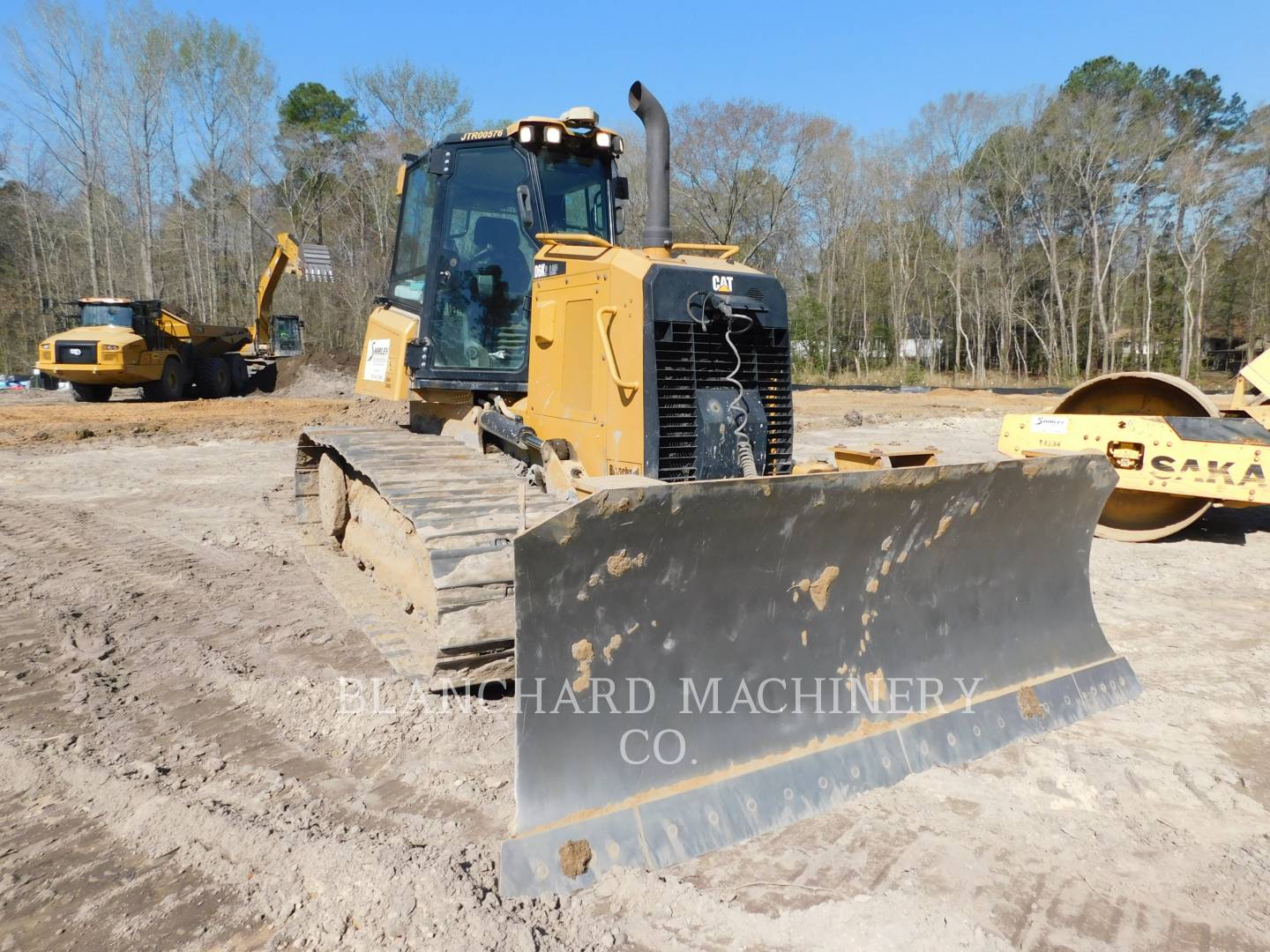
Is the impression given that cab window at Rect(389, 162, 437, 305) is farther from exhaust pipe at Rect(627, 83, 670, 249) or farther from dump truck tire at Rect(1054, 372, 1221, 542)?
dump truck tire at Rect(1054, 372, 1221, 542)

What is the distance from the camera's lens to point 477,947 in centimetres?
215

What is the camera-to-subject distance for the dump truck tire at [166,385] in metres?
19.3

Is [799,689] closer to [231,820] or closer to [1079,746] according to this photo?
[1079,746]

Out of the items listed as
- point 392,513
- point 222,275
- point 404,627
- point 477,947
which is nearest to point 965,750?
point 477,947

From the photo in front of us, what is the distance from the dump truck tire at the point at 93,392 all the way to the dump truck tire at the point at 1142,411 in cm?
1985

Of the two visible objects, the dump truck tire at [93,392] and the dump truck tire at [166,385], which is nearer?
the dump truck tire at [93,392]

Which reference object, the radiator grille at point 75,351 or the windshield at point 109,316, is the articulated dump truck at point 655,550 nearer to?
the radiator grille at point 75,351

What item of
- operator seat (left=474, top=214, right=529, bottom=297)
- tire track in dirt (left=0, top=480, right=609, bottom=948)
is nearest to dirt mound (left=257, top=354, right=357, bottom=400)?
tire track in dirt (left=0, top=480, right=609, bottom=948)

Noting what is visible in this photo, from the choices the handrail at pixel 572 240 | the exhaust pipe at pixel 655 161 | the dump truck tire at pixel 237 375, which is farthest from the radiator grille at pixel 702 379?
the dump truck tire at pixel 237 375

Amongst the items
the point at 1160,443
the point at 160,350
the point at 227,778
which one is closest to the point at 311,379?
the point at 160,350

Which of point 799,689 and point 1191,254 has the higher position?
point 1191,254

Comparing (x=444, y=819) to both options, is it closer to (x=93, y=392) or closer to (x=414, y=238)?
(x=414, y=238)

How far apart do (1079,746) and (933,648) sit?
2.12 ft

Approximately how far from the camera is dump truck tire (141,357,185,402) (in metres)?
19.3
